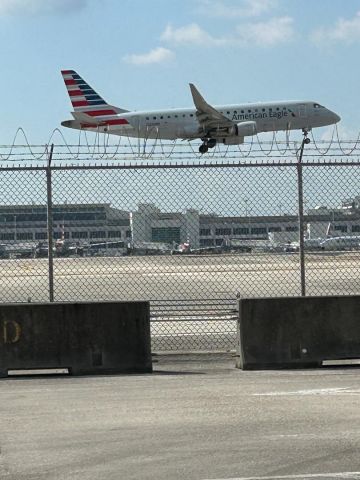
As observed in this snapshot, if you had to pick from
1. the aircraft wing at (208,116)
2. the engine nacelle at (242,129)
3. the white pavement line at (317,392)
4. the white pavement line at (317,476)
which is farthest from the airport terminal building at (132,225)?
the aircraft wing at (208,116)

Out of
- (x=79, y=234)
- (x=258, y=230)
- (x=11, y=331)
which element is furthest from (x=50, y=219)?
(x=258, y=230)

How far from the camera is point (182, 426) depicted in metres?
8.13

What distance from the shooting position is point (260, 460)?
6.82 m

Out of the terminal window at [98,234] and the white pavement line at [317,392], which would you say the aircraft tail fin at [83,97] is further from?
the white pavement line at [317,392]

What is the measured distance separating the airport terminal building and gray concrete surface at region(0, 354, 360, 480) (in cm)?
224

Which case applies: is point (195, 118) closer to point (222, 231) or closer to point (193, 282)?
point (193, 282)

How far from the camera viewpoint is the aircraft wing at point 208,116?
52.7 m

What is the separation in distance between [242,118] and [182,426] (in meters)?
50.9

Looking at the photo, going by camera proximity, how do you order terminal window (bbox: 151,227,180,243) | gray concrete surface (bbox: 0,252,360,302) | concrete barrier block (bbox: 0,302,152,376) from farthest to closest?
gray concrete surface (bbox: 0,252,360,302) < terminal window (bbox: 151,227,180,243) < concrete barrier block (bbox: 0,302,152,376)

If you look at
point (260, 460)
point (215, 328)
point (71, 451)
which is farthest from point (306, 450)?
point (215, 328)

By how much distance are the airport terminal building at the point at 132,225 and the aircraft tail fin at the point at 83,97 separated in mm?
47696

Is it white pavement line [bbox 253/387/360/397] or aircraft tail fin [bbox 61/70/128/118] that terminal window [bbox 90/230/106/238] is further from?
aircraft tail fin [bbox 61/70/128/118]

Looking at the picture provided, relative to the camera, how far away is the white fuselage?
56781 mm

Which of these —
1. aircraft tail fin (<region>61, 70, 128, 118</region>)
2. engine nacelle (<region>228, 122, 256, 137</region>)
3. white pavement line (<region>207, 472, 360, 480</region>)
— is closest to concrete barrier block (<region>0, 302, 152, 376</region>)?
white pavement line (<region>207, 472, 360, 480</region>)
